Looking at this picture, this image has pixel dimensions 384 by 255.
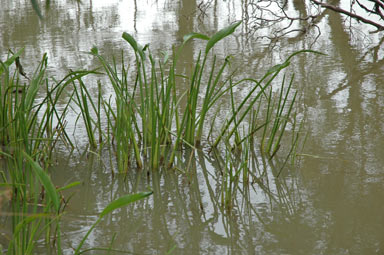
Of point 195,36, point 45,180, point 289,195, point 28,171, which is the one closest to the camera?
point 45,180

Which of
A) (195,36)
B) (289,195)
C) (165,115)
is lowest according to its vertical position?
(289,195)

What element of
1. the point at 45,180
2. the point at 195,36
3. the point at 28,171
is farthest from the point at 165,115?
the point at 45,180

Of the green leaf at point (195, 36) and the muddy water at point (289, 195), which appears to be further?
the green leaf at point (195, 36)

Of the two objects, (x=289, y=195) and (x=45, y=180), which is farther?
(x=289, y=195)

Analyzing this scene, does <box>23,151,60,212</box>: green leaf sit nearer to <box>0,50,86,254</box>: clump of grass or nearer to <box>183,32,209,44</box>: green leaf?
<box>0,50,86,254</box>: clump of grass

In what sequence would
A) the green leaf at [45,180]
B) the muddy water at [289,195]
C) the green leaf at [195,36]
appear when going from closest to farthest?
1. the green leaf at [45,180]
2. the muddy water at [289,195]
3. the green leaf at [195,36]

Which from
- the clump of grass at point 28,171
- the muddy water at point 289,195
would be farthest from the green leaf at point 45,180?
the muddy water at point 289,195

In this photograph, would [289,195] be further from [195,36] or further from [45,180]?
[45,180]

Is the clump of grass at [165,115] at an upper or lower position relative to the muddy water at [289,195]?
upper

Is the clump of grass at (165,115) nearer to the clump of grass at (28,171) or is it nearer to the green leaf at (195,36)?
the green leaf at (195,36)

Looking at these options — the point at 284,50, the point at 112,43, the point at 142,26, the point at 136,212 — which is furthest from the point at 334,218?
the point at 142,26

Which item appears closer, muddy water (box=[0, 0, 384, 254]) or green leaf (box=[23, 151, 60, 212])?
green leaf (box=[23, 151, 60, 212])

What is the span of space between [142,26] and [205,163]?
3.37m

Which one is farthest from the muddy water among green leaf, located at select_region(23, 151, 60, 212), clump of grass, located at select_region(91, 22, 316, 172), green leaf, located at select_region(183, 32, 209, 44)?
green leaf, located at select_region(183, 32, 209, 44)
